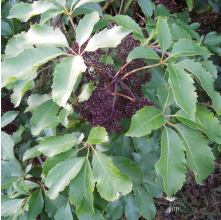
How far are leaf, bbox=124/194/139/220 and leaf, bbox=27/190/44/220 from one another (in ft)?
1.21

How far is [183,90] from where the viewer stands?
69cm

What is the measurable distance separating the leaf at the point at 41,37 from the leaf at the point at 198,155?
0.51 meters

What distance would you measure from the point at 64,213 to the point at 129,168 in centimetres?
31

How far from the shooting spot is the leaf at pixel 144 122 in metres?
0.72

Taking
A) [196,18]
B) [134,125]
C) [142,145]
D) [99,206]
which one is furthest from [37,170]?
[196,18]

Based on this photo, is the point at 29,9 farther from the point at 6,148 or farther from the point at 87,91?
the point at 6,148

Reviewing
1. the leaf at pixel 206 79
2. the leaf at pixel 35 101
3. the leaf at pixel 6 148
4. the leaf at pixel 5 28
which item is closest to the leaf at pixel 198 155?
the leaf at pixel 206 79

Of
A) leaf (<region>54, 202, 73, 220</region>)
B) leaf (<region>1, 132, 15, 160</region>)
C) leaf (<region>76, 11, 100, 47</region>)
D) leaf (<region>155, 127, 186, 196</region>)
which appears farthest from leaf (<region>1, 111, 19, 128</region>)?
leaf (<region>155, 127, 186, 196</region>)

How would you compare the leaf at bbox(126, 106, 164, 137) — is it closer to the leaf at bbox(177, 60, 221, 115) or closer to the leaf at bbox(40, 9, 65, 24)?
the leaf at bbox(177, 60, 221, 115)

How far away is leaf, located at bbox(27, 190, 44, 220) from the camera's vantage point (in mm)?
962

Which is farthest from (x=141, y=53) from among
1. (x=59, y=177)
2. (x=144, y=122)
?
(x=59, y=177)

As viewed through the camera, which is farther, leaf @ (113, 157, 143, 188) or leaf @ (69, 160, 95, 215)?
leaf @ (113, 157, 143, 188)

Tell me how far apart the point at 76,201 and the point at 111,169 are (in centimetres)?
15

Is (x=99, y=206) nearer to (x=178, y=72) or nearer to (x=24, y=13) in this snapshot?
(x=178, y=72)
